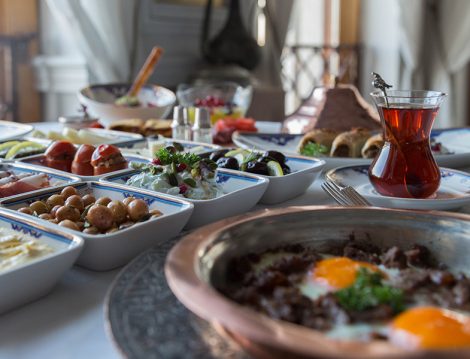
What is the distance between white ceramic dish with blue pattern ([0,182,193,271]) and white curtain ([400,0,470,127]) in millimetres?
4174

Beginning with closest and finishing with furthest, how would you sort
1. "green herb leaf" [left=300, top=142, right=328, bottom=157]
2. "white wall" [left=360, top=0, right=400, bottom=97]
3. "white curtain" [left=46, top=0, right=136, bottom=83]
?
1. "green herb leaf" [left=300, top=142, right=328, bottom=157]
2. "white curtain" [left=46, top=0, right=136, bottom=83]
3. "white wall" [left=360, top=0, right=400, bottom=97]

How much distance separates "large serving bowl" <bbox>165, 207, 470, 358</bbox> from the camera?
453 millimetres

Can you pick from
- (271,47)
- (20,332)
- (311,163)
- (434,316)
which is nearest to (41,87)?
(271,47)

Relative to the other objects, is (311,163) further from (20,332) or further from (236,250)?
(20,332)

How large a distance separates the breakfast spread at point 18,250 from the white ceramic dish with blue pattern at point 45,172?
29cm

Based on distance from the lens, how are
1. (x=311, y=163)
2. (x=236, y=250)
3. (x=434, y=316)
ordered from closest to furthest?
(x=434, y=316) < (x=236, y=250) < (x=311, y=163)

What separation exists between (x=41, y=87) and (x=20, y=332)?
10.5 feet

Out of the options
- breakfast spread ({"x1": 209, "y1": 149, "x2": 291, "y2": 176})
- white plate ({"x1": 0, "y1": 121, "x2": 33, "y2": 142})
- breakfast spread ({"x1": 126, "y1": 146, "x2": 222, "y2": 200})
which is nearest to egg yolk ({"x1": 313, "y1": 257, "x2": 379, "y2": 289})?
breakfast spread ({"x1": 126, "y1": 146, "x2": 222, "y2": 200})

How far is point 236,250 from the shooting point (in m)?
0.61

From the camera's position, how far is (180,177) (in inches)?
37.7

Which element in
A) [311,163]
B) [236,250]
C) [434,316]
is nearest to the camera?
[434,316]

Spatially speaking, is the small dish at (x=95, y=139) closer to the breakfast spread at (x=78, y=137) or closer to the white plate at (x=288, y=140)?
the breakfast spread at (x=78, y=137)

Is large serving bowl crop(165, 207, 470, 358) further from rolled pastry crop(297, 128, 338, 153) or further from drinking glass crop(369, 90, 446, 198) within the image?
rolled pastry crop(297, 128, 338, 153)

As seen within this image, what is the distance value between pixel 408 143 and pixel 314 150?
0.43 meters
